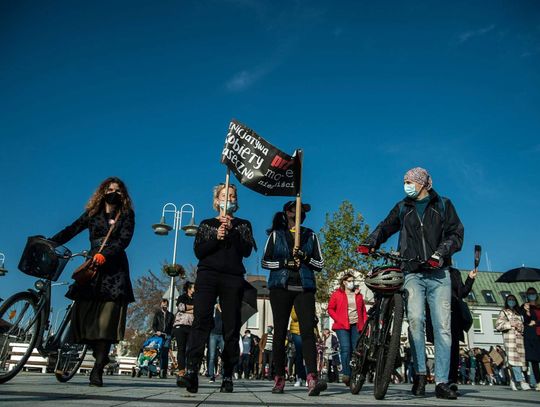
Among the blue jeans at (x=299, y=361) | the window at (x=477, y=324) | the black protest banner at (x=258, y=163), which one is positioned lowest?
the blue jeans at (x=299, y=361)

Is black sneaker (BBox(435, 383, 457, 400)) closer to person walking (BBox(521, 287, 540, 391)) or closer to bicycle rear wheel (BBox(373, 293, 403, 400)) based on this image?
bicycle rear wheel (BBox(373, 293, 403, 400))

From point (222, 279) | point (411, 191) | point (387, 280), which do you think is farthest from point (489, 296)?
point (222, 279)

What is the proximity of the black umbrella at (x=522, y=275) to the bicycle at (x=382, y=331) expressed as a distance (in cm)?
1031

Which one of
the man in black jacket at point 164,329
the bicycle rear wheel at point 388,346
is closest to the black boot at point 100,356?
the bicycle rear wheel at point 388,346

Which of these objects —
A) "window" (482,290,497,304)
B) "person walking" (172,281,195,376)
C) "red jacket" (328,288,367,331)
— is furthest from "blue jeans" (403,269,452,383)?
"window" (482,290,497,304)

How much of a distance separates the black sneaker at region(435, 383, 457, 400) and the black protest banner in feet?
9.03

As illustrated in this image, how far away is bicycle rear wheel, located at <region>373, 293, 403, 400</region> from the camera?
4.77m

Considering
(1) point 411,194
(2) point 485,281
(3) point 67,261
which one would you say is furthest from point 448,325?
(2) point 485,281

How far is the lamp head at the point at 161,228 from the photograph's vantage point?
908 inches

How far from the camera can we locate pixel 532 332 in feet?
37.9

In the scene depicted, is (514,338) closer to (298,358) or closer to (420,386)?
(298,358)

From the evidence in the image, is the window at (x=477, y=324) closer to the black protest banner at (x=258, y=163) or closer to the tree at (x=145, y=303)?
the tree at (x=145, y=303)

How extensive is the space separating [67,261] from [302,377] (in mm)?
5137

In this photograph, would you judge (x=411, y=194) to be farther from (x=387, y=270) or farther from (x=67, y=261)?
(x=67, y=261)
